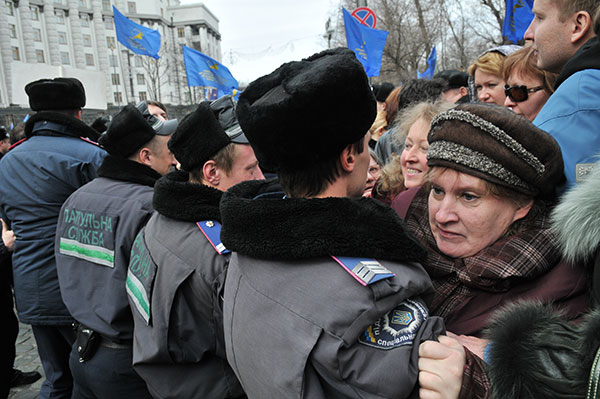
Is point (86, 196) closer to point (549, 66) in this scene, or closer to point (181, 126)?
point (181, 126)

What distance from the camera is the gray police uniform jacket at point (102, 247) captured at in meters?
2.34

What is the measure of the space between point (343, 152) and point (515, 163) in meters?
0.61

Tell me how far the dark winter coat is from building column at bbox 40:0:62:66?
63.0 meters

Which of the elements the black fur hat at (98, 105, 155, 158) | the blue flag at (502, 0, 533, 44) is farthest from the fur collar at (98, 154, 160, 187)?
the blue flag at (502, 0, 533, 44)

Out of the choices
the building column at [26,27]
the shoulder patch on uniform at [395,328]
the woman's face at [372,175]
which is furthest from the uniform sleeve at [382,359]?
the building column at [26,27]

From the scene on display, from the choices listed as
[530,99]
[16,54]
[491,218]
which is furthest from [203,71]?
[16,54]

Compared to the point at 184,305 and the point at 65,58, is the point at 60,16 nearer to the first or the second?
the point at 65,58

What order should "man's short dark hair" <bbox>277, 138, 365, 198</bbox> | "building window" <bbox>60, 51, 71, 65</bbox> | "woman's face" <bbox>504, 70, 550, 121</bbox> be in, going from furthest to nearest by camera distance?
"building window" <bbox>60, 51, 71, 65</bbox>, "woman's face" <bbox>504, 70, 550, 121</bbox>, "man's short dark hair" <bbox>277, 138, 365, 198</bbox>

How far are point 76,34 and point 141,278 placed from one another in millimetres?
69241

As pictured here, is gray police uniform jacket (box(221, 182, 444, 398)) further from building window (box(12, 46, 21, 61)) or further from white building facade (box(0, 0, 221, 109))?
building window (box(12, 46, 21, 61))

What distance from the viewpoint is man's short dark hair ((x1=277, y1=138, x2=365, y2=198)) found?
1.30m

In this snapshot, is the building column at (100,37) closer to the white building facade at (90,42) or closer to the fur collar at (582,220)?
the white building facade at (90,42)

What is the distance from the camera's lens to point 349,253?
1.16 meters

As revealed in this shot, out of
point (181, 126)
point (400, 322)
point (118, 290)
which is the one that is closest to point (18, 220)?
point (118, 290)
